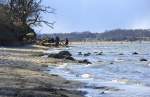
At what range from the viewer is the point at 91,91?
13.8 m

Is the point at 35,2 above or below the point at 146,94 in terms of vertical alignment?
above

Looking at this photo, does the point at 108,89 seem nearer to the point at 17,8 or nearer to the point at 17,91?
the point at 17,91

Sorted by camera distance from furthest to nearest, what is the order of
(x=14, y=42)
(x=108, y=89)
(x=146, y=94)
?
(x=14, y=42)
(x=108, y=89)
(x=146, y=94)

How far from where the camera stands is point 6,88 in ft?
38.1

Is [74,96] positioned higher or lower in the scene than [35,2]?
lower

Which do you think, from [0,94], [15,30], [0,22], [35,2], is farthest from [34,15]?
[0,94]

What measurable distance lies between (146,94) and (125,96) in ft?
3.11

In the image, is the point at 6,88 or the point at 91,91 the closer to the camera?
the point at 6,88

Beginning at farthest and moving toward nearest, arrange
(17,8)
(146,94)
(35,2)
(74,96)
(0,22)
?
(35,2), (17,8), (0,22), (146,94), (74,96)

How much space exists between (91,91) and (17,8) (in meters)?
55.9

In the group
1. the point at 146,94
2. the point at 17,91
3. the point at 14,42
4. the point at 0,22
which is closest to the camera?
the point at 17,91

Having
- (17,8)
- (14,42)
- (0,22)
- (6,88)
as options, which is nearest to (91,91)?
(6,88)

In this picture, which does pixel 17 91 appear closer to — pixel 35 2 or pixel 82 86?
pixel 82 86

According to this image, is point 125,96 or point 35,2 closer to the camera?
point 125,96
